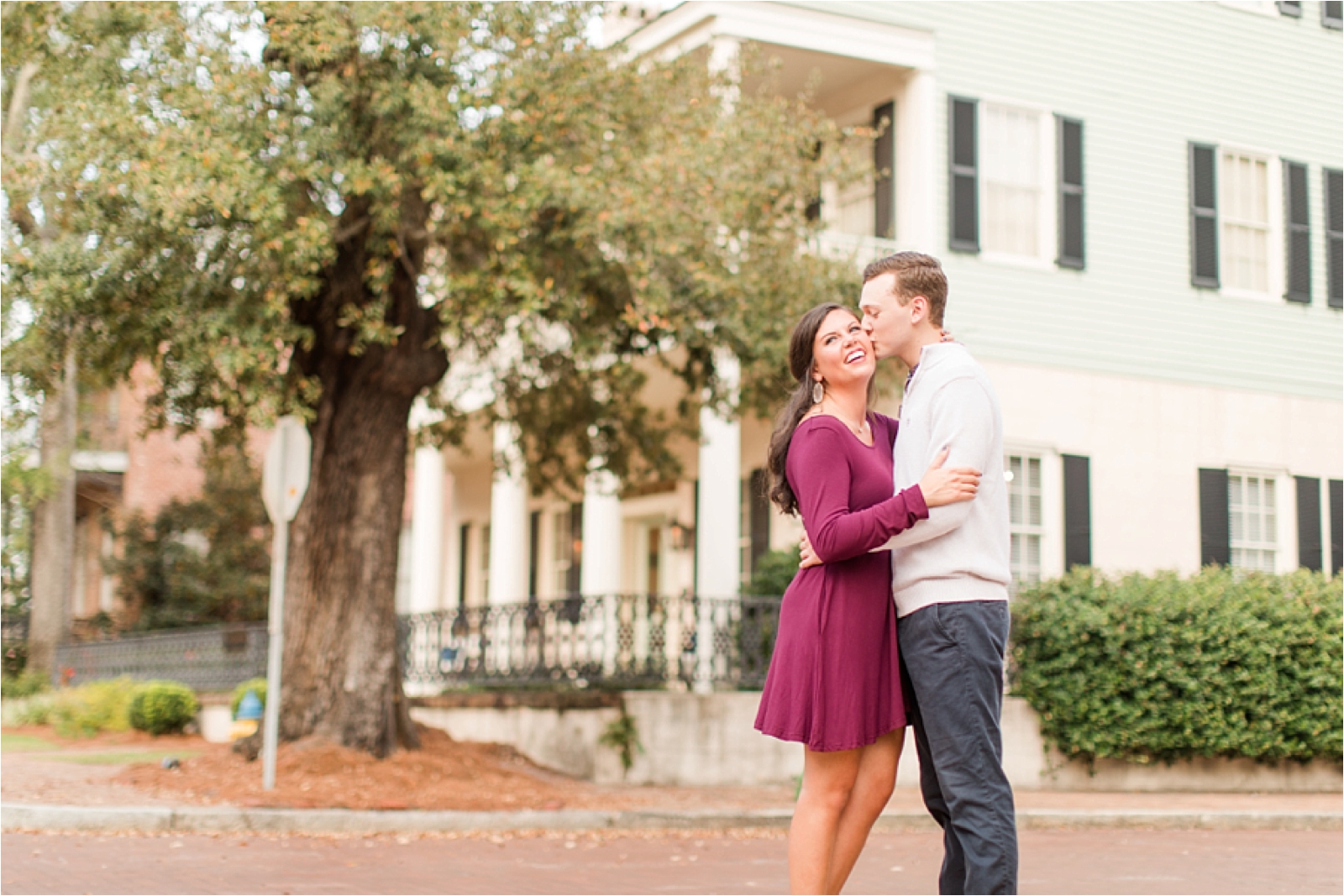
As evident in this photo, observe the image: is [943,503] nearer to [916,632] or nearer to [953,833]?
[916,632]

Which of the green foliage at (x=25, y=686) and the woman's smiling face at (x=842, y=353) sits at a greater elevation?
the woman's smiling face at (x=842, y=353)

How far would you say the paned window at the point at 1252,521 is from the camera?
17047 millimetres

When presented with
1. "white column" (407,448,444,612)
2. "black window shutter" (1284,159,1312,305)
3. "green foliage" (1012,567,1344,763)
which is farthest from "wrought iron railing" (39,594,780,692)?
"black window shutter" (1284,159,1312,305)

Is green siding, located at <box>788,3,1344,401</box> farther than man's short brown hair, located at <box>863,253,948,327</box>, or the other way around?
green siding, located at <box>788,3,1344,401</box>

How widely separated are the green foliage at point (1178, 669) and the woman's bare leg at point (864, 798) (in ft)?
31.4

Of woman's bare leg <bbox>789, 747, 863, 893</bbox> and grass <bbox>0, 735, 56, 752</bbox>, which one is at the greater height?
woman's bare leg <bbox>789, 747, 863, 893</bbox>

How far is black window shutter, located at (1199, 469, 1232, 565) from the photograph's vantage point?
1678 centimetres

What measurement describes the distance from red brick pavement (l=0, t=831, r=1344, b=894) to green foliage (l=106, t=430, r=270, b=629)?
59.2ft

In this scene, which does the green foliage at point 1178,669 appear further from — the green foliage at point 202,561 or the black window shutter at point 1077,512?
the green foliage at point 202,561

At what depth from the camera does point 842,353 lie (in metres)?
4.43

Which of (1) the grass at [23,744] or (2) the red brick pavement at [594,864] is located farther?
(1) the grass at [23,744]

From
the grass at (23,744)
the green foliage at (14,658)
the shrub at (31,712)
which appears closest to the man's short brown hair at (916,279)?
the grass at (23,744)

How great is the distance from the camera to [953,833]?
4082mm

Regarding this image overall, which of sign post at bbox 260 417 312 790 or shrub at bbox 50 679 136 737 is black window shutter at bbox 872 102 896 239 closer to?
sign post at bbox 260 417 312 790
